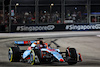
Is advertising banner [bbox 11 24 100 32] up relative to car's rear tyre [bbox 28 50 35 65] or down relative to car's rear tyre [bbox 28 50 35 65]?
up

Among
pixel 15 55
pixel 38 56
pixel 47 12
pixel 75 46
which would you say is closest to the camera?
pixel 38 56

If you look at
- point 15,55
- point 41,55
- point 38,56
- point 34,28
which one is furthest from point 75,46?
point 34,28

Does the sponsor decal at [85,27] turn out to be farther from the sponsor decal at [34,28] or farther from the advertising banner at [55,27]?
the sponsor decal at [34,28]

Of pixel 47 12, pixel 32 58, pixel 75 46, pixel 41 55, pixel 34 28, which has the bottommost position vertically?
pixel 75 46

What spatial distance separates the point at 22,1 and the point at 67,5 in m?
6.51

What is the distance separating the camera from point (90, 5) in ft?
123

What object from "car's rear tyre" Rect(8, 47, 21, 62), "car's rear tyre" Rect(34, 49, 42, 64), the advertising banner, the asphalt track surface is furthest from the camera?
the advertising banner

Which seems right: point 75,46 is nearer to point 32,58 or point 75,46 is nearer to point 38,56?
point 32,58

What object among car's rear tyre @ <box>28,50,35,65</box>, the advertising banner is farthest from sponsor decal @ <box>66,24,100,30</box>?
car's rear tyre @ <box>28,50,35,65</box>

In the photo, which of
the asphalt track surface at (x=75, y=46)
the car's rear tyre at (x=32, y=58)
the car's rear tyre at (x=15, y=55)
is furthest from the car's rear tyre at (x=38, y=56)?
the car's rear tyre at (x=15, y=55)

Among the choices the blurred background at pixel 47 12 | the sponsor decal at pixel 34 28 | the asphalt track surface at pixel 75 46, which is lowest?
the asphalt track surface at pixel 75 46

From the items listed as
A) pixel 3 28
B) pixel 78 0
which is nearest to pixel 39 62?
pixel 3 28

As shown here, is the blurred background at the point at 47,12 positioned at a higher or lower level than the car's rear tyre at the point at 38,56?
higher

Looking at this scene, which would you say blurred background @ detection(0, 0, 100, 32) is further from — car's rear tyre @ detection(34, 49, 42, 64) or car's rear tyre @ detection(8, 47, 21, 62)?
car's rear tyre @ detection(34, 49, 42, 64)
